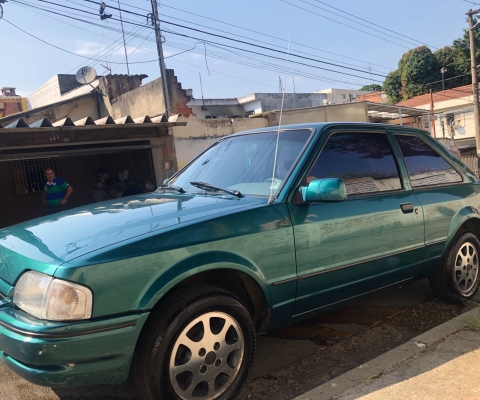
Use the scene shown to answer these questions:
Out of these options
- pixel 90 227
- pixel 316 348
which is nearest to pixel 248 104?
pixel 316 348

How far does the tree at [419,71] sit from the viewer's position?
40.3 m

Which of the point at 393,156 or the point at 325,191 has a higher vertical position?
the point at 393,156

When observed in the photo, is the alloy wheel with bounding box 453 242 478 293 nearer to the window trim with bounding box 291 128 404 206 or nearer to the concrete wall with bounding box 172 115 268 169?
the window trim with bounding box 291 128 404 206

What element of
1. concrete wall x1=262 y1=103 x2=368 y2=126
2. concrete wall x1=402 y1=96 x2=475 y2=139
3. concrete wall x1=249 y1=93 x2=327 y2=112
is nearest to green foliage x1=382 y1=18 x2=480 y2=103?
concrete wall x1=402 y1=96 x2=475 y2=139

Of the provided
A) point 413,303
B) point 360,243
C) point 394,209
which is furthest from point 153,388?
point 413,303

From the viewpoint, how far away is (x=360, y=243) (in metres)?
3.10

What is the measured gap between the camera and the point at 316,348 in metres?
3.36

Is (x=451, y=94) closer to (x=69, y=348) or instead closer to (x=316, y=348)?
(x=316, y=348)

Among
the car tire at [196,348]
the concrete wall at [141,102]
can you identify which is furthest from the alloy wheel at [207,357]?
the concrete wall at [141,102]

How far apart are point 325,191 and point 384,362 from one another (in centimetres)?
123

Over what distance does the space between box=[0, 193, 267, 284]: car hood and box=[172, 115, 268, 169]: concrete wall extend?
24.6 ft

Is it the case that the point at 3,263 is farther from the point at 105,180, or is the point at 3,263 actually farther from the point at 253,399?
the point at 105,180

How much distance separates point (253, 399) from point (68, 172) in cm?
976

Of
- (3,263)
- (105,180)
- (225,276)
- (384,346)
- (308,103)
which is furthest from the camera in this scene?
(308,103)
